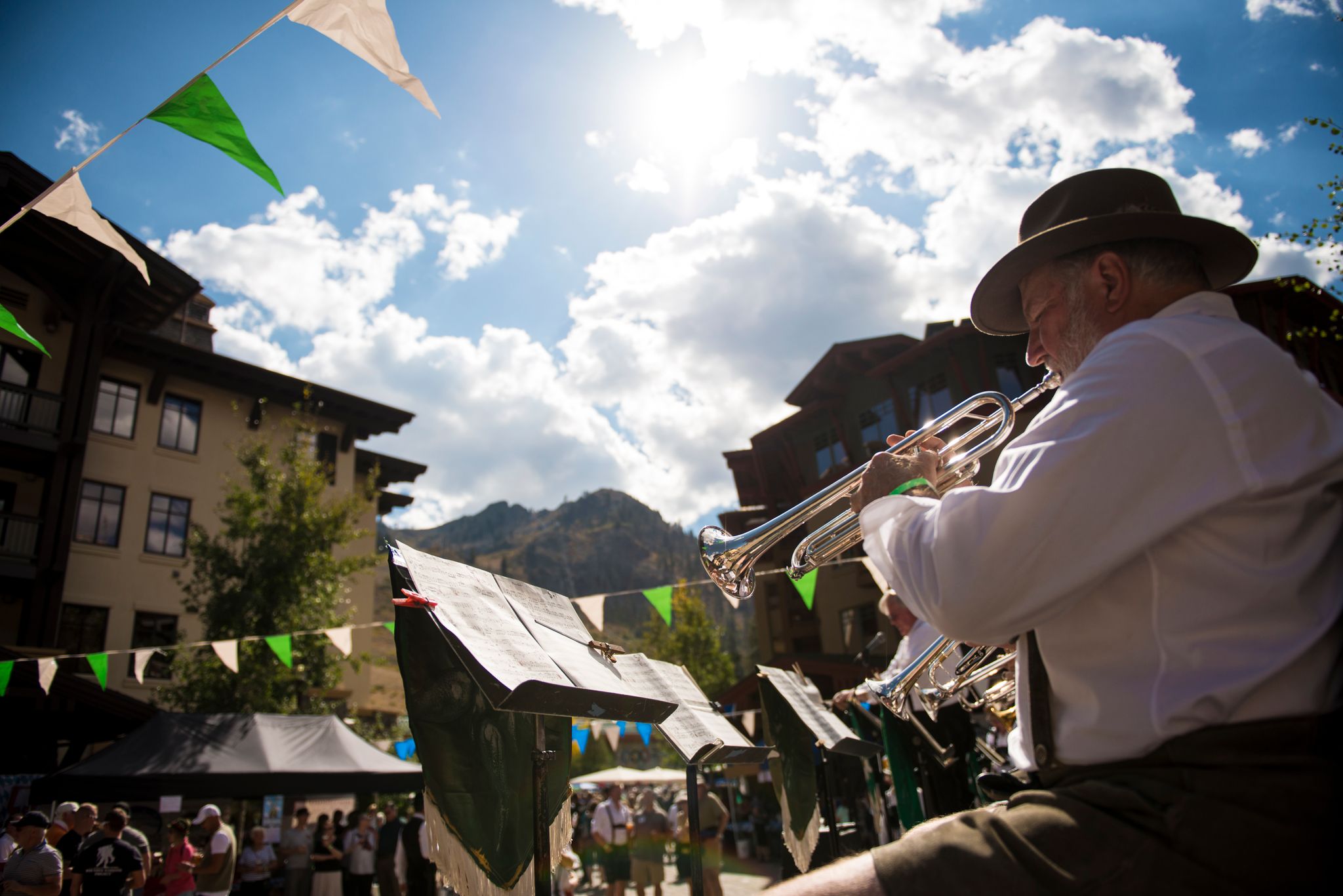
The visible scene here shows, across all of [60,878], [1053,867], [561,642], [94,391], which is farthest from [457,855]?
[94,391]

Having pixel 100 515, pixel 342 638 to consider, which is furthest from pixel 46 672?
pixel 100 515

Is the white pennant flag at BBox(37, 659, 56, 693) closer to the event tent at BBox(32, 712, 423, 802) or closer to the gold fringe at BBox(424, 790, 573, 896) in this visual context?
the event tent at BBox(32, 712, 423, 802)

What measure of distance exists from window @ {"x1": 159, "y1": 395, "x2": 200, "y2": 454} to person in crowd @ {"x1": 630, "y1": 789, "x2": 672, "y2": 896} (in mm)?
18189

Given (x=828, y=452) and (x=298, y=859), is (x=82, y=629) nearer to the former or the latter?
(x=298, y=859)

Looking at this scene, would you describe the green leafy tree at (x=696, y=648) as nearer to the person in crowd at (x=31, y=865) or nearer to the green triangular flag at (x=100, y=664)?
the green triangular flag at (x=100, y=664)

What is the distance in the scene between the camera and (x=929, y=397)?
2462 cm

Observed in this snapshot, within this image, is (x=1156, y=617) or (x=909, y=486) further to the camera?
(x=909, y=486)

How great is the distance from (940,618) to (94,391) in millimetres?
24758

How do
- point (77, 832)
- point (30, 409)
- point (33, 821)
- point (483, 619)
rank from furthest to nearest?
point (30, 409), point (77, 832), point (33, 821), point (483, 619)

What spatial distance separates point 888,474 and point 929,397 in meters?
23.9

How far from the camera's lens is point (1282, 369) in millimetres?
1442

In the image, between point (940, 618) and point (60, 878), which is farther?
point (60, 878)

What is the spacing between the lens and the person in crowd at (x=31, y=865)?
6668 mm

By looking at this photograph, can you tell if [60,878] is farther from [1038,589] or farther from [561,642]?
[1038,589]
